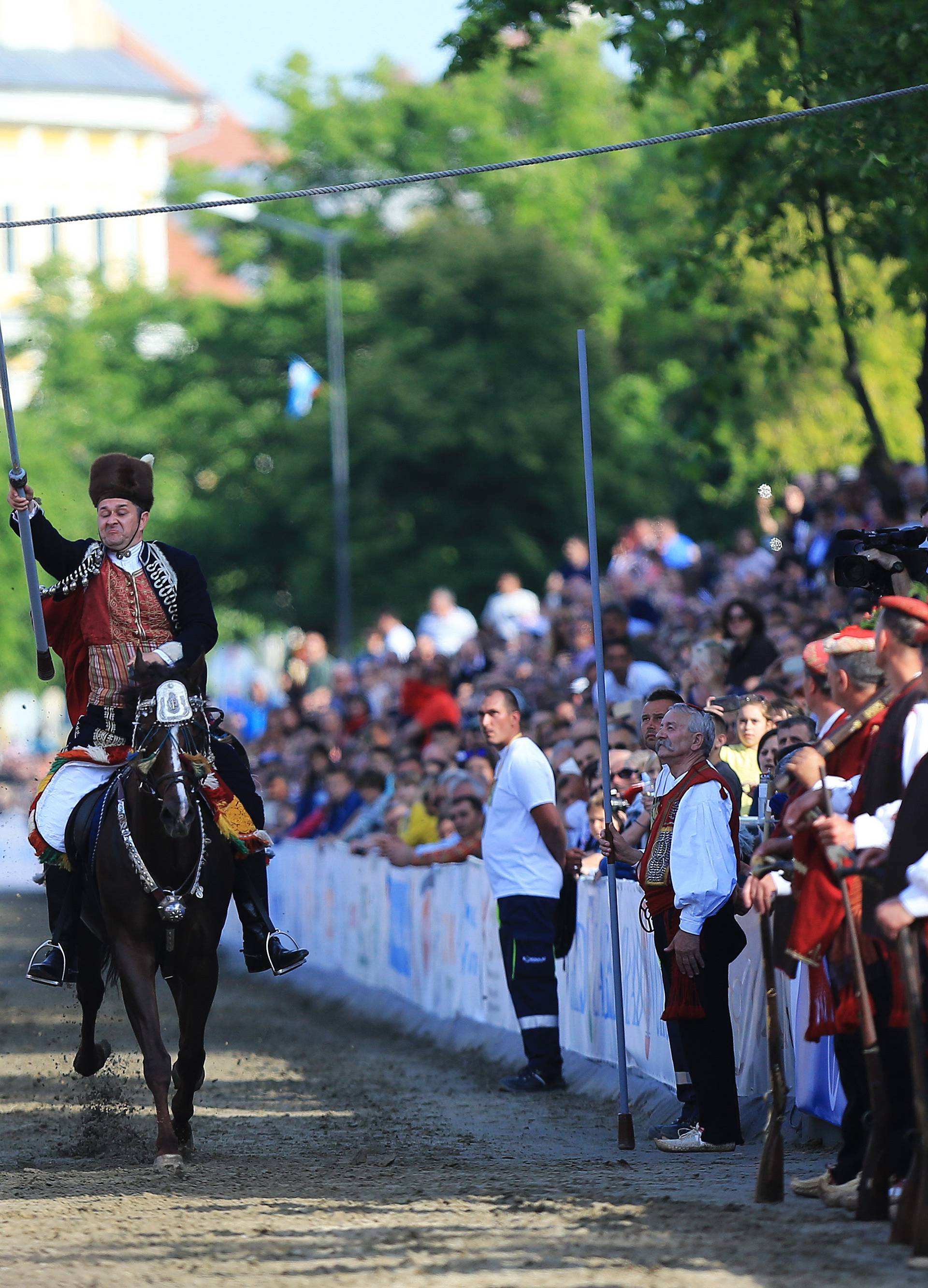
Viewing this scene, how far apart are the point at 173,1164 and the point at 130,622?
2459 mm

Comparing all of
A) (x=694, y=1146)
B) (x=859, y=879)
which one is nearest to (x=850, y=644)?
(x=859, y=879)

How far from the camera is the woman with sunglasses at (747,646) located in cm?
1591

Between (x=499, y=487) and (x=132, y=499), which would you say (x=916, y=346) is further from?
(x=132, y=499)

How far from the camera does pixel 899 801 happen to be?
7.95 metres

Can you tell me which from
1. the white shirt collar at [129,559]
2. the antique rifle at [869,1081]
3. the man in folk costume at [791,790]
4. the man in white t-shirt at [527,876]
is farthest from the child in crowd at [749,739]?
the antique rifle at [869,1081]

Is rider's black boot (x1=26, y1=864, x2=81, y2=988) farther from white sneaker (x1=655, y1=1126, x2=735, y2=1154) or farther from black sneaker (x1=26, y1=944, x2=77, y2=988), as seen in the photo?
white sneaker (x1=655, y1=1126, x2=735, y2=1154)

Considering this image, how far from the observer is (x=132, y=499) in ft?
37.7

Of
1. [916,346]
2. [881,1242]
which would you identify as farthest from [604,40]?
[916,346]

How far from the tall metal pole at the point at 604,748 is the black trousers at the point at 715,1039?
410 millimetres

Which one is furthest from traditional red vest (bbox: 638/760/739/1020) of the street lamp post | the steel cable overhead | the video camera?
the street lamp post

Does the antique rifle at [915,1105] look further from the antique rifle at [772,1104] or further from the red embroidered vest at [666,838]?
the red embroidered vest at [666,838]

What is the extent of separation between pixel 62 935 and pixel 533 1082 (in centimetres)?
328

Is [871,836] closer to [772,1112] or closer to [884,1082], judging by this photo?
[884,1082]

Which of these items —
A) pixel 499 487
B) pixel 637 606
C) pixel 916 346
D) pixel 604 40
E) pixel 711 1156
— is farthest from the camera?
pixel 499 487
